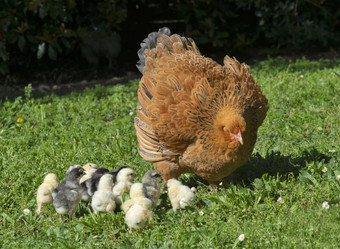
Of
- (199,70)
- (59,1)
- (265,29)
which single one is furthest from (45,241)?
(265,29)

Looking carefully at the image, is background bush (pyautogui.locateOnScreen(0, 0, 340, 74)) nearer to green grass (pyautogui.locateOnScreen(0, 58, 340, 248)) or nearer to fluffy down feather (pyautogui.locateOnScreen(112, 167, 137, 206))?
green grass (pyautogui.locateOnScreen(0, 58, 340, 248))

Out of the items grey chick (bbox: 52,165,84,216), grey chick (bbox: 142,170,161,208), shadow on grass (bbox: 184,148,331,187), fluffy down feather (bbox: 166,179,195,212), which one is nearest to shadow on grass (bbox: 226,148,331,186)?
shadow on grass (bbox: 184,148,331,187)

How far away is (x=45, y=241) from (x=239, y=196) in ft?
5.32

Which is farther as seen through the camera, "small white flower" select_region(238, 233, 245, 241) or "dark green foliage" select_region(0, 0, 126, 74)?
"dark green foliage" select_region(0, 0, 126, 74)

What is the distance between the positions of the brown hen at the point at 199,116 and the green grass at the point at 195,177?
34 centimetres

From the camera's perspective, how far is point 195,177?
5047mm

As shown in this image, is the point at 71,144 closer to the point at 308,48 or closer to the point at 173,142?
the point at 173,142

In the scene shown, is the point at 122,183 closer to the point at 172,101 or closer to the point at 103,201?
the point at 103,201

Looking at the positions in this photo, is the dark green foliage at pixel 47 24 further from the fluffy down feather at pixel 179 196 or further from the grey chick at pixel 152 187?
the fluffy down feather at pixel 179 196

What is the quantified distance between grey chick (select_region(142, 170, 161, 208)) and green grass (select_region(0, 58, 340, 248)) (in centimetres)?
14

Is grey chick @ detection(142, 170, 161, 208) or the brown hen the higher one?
the brown hen

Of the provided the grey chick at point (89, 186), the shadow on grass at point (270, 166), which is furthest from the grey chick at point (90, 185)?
the shadow on grass at point (270, 166)

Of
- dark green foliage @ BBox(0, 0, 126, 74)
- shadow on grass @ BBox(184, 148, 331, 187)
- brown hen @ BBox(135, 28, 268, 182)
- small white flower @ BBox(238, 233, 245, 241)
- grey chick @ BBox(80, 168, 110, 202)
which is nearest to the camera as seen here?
small white flower @ BBox(238, 233, 245, 241)

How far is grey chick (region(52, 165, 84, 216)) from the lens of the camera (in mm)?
4188
